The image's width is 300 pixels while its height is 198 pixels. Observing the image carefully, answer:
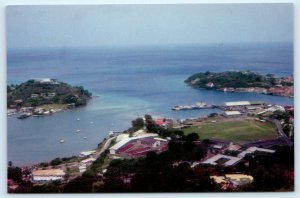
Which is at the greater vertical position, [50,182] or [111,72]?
[111,72]

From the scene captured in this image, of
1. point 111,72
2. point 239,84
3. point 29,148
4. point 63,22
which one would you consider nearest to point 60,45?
point 63,22

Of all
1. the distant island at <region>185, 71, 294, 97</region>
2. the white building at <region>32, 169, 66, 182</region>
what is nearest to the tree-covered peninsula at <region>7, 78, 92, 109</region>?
the white building at <region>32, 169, 66, 182</region>

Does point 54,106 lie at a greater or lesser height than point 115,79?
lesser

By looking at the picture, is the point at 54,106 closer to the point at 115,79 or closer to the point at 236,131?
the point at 115,79

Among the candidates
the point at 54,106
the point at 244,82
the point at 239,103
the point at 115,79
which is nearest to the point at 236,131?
the point at 239,103

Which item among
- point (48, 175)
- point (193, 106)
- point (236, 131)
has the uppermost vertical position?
point (193, 106)

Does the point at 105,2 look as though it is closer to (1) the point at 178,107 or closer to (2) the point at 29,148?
(1) the point at 178,107
